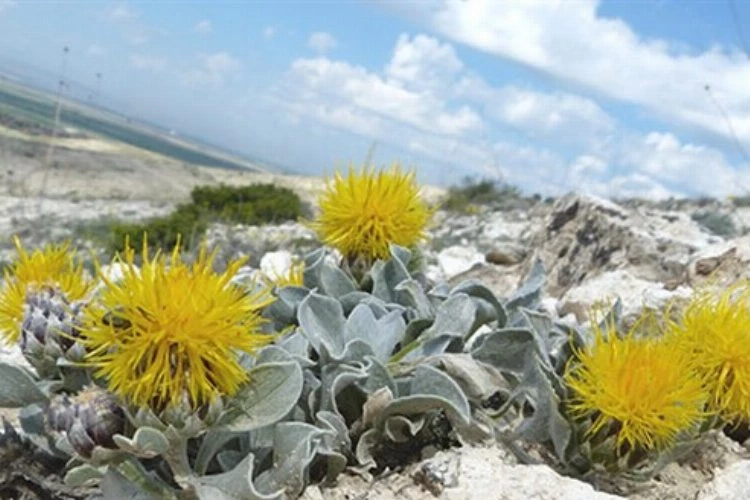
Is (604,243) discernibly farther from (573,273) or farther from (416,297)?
(416,297)

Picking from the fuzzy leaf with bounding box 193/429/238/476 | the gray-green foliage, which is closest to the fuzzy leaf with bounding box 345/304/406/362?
the gray-green foliage

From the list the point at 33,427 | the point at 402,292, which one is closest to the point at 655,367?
the point at 402,292

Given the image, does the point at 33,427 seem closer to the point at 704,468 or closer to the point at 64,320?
the point at 64,320

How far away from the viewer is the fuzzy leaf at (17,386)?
2.40m

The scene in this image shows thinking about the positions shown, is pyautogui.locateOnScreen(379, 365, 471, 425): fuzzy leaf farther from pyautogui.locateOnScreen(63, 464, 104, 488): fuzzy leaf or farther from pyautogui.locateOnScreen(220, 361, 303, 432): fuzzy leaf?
pyautogui.locateOnScreen(63, 464, 104, 488): fuzzy leaf

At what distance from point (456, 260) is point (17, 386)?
554cm

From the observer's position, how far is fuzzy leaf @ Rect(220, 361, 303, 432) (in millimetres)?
2164

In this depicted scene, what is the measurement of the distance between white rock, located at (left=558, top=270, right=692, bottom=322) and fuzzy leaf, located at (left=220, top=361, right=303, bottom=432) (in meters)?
1.92

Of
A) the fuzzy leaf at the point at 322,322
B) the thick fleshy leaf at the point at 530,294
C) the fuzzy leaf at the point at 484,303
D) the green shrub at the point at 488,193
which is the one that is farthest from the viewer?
the green shrub at the point at 488,193

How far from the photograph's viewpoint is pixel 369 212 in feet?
10.4

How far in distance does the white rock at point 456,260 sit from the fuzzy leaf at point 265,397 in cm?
412

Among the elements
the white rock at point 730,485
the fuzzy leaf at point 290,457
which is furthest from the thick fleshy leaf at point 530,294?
the fuzzy leaf at point 290,457

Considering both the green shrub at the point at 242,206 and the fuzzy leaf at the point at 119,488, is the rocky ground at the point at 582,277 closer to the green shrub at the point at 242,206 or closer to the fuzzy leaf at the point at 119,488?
the fuzzy leaf at the point at 119,488

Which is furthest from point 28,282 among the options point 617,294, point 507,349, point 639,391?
point 617,294
